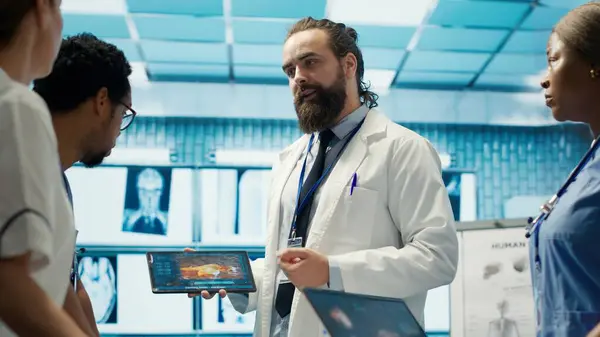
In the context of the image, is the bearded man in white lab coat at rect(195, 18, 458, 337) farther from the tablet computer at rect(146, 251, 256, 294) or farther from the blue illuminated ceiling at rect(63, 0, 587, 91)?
the blue illuminated ceiling at rect(63, 0, 587, 91)

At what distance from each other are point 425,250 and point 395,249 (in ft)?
0.29

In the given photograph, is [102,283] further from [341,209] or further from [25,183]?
[25,183]

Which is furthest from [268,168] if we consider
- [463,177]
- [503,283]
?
[503,283]

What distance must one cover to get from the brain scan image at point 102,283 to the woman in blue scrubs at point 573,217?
3353 mm

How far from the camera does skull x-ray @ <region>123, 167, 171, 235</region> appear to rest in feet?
15.6

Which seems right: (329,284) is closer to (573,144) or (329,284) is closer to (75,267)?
(75,267)

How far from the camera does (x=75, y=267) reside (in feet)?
6.11

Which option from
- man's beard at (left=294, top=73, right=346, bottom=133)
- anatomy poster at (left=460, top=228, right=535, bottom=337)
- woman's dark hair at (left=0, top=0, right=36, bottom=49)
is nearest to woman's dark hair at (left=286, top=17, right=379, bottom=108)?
man's beard at (left=294, top=73, right=346, bottom=133)

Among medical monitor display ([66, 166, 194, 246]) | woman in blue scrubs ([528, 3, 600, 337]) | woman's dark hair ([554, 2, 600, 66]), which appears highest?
woman's dark hair ([554, 2, 600, 66])

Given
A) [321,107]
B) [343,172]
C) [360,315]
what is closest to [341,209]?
[343,172]

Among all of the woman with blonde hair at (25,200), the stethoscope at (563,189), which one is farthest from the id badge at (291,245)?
the woman with blonde hair at (25,200)

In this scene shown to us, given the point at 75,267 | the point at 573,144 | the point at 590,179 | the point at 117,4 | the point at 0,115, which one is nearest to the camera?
the point at 0,115

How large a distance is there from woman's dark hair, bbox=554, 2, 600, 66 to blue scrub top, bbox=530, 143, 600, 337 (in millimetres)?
227

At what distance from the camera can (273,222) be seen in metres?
2.45
